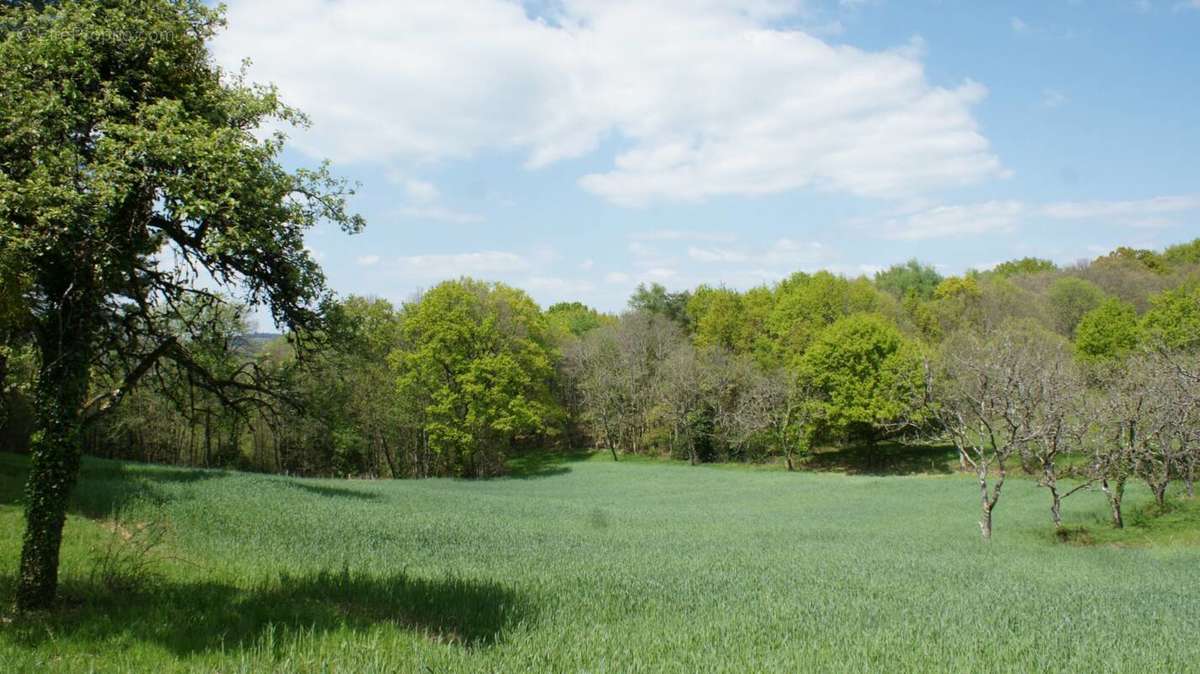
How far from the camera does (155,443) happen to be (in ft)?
182

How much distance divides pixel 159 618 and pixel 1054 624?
10.7 meters

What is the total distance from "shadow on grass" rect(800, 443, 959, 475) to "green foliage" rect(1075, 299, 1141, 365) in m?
13.8

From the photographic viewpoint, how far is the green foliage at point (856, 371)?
50.0 m

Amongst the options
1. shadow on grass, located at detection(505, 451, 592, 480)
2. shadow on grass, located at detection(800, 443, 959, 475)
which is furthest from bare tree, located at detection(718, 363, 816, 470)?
shadow on grass, located at detection(505, 451, 592, 480)

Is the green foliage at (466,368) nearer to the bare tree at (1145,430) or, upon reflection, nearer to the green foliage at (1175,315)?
the bare tree at (1145,430)

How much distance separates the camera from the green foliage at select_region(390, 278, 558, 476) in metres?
46.1

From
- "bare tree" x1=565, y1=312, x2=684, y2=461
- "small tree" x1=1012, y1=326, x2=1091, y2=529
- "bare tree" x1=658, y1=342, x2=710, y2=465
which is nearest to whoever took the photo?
"small tree" x1=1012, y1=326, x2=1091, y2=529

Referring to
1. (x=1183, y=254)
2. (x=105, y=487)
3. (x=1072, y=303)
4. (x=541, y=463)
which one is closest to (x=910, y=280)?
(x=1072, y=303)

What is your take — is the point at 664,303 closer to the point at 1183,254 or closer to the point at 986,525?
the point at 986,525

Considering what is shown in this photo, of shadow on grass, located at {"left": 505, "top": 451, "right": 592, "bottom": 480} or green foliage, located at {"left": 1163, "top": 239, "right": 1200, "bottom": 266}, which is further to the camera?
green foliage, located at {"left": 1163, "top": 239, "right": 1200, "bottom": 266}

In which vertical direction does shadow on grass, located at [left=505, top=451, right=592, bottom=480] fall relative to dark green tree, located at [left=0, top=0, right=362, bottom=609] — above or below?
below

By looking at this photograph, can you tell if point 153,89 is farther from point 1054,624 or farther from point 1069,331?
point 1069,331

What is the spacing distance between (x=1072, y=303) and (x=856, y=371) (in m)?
31.7

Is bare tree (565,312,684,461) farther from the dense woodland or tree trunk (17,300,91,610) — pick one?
tree trunk (17,300,91,610)
